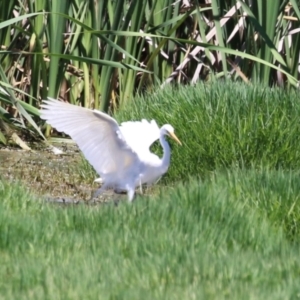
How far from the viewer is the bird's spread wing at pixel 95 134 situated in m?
5.09

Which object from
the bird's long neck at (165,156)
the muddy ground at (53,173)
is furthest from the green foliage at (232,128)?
the muddy ground at (53,173)

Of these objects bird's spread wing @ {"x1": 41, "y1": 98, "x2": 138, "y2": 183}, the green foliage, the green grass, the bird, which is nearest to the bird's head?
the bird

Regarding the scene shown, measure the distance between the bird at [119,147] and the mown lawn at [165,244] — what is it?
0.93m

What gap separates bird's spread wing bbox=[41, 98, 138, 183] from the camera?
16.7ft

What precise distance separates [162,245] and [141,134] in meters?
2.17

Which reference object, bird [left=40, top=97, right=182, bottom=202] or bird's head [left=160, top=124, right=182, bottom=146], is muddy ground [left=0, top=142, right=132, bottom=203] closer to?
bird [left=40, top=97, right=182, bottom=202]

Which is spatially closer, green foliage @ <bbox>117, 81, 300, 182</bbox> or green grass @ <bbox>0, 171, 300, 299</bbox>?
green grass @ <bbox>0, 171, 300, 299</bbox>

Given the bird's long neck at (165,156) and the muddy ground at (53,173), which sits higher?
the bird's long neck at (165,156)

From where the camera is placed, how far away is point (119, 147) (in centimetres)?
539

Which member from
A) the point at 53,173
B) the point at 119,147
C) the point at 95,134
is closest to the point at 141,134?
the point at 119,147

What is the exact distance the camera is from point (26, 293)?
2.88 meters

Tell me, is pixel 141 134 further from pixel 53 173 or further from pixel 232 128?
pixel 53 173

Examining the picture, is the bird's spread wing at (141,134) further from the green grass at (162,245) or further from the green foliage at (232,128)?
the green grass at (162,245)

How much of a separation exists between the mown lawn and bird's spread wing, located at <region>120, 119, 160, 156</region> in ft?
3.68
